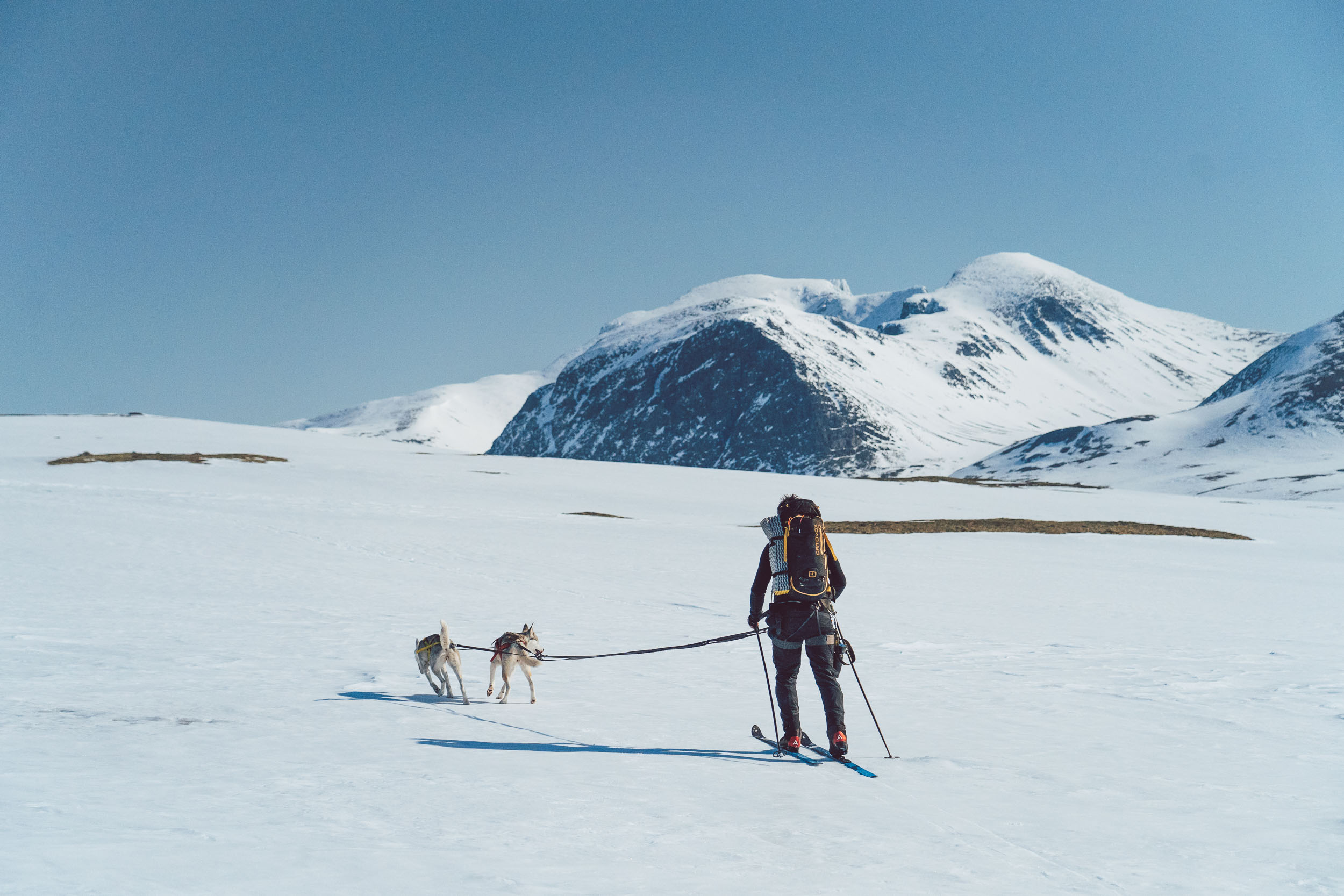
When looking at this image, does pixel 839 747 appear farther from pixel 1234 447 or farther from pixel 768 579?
pixel 1234 447

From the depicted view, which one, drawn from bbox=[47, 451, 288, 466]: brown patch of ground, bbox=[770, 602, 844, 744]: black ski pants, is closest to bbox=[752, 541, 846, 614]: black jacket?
bbox=[770, 602, 844, 744]: black ski pants

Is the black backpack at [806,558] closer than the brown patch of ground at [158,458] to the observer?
Yes

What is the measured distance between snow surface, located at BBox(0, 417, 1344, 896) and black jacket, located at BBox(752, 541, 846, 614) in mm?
1577

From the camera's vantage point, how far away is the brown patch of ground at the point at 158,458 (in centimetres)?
4781

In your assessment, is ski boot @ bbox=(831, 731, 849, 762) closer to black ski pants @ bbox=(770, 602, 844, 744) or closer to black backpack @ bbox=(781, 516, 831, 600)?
black ski pants @ bbox=(770, 602, 844, 744)

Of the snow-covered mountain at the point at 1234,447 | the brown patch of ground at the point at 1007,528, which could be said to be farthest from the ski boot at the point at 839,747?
the snow-covered mountain at the point at 1234,447

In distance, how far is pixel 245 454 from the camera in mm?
57281

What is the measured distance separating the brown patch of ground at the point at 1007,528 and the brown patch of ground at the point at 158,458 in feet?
124

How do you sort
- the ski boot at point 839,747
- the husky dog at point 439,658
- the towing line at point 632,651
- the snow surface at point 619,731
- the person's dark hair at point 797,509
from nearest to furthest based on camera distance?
the snow surface at point 619,731, the ski boot at point 839,747, the towing line at point 632,651, the person's dark hair at point 797,509, the husky dog at point 439,658

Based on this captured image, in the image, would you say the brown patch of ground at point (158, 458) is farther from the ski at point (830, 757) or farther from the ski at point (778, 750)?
the ski at point (830, 757)

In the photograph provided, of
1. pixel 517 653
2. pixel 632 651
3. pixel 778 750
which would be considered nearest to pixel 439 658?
pixel 517 653

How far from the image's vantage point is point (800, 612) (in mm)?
8758

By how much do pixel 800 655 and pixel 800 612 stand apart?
45 cm

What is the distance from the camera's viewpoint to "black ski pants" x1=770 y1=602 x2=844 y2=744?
8719 mm
